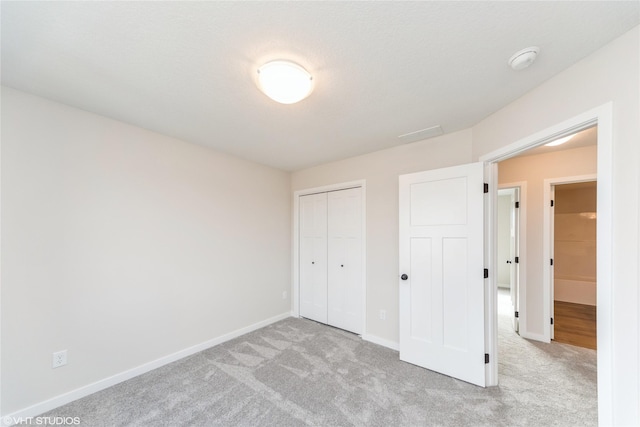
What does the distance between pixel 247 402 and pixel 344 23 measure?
272cm

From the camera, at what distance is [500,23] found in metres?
1.18

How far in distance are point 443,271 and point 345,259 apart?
4.53 ft

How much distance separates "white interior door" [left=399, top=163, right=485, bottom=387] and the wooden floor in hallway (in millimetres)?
1934

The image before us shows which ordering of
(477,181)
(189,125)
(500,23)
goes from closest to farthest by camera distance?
1. (500,23)
2. (477,181)
3. (189,125)

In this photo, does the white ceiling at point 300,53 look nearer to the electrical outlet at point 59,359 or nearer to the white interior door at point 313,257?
the white interior door at point 313,257

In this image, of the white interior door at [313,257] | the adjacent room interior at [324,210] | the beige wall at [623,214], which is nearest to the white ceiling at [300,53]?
the adjacent room interior at [324,210]

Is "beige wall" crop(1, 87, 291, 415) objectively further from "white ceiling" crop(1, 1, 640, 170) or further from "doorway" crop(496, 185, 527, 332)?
"doorway" crop(496, 185, 527, 332)

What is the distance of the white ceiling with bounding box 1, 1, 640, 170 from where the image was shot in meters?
1.12

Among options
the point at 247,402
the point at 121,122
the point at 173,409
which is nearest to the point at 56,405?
the point at 173,409

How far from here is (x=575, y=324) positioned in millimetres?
3623

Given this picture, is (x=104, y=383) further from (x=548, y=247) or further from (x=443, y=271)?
(x=548, y=247)

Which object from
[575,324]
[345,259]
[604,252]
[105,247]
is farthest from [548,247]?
[105,247]

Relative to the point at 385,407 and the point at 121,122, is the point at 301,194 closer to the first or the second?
the point at 121,122

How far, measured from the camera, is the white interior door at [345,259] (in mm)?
3305
